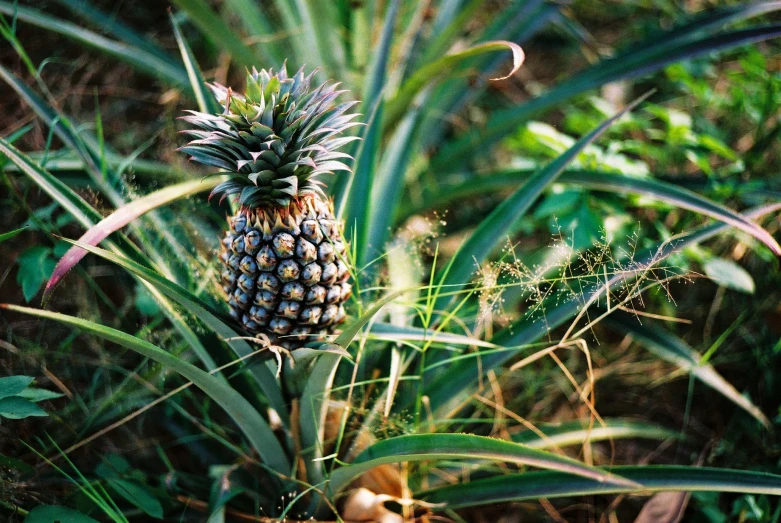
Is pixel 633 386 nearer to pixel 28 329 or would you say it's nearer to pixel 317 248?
pixel 317 248

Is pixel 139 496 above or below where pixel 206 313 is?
below

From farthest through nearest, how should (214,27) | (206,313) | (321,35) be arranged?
(321,35) < (214,27) < (206,313)

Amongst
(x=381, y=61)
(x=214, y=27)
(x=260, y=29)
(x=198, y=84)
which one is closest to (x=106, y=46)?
(x=214, y=27)

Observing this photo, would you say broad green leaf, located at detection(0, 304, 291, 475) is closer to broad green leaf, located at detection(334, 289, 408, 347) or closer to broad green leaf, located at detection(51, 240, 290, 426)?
broad green leaf, located at detection(51, 240, 290, 426)

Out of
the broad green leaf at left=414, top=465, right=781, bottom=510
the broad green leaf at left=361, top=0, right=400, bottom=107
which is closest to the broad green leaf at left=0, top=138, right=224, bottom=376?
the broad green leaf at left=414, top=465, right=781, bottom=510

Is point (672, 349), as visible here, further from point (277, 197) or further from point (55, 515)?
point (55, 515)

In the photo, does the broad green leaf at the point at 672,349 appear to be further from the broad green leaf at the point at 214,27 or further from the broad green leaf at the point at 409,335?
the broad green leaf at the point at 214,27

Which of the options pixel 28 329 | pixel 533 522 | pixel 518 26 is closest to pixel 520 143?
pixel 518 26
